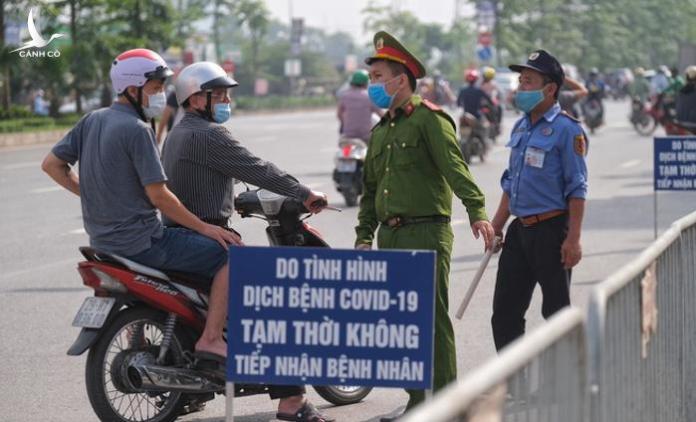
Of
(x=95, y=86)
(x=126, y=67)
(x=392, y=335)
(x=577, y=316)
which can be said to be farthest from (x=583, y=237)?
(x=95, y=86)

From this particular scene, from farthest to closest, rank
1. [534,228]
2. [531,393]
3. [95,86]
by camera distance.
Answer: [95,86]
[534,228]
[531,393]

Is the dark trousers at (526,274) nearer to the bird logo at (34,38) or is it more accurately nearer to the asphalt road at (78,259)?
the asphalt road at (78,259)

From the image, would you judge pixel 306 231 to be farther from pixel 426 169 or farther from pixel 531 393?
pixel 531 393

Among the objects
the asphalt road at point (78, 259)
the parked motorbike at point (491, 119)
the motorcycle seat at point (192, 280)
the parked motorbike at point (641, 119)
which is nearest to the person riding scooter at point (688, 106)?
the asphalt road at point (78, 259)

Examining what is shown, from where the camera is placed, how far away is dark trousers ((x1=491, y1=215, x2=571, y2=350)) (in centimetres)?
770

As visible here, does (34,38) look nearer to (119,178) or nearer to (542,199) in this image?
(542,199)

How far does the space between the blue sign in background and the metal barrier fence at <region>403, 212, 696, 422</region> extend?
2.36 feet

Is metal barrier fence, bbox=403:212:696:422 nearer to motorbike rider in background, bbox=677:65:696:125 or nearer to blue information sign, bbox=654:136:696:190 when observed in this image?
blue information sign, bbox=654:136:696:190

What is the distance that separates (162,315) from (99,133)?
82 centimetres

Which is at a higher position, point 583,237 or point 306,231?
point 306,231

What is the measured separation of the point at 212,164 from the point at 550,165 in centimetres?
153

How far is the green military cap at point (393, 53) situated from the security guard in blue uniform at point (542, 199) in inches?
26.8

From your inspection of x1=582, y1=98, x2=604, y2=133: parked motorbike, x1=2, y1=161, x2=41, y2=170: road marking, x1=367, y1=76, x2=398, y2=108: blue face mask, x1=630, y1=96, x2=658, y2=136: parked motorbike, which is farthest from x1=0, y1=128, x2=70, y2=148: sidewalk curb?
x1=367, y1=76, x2=398, y2=108: blue face mask

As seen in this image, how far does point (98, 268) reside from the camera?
7082 millimetres
